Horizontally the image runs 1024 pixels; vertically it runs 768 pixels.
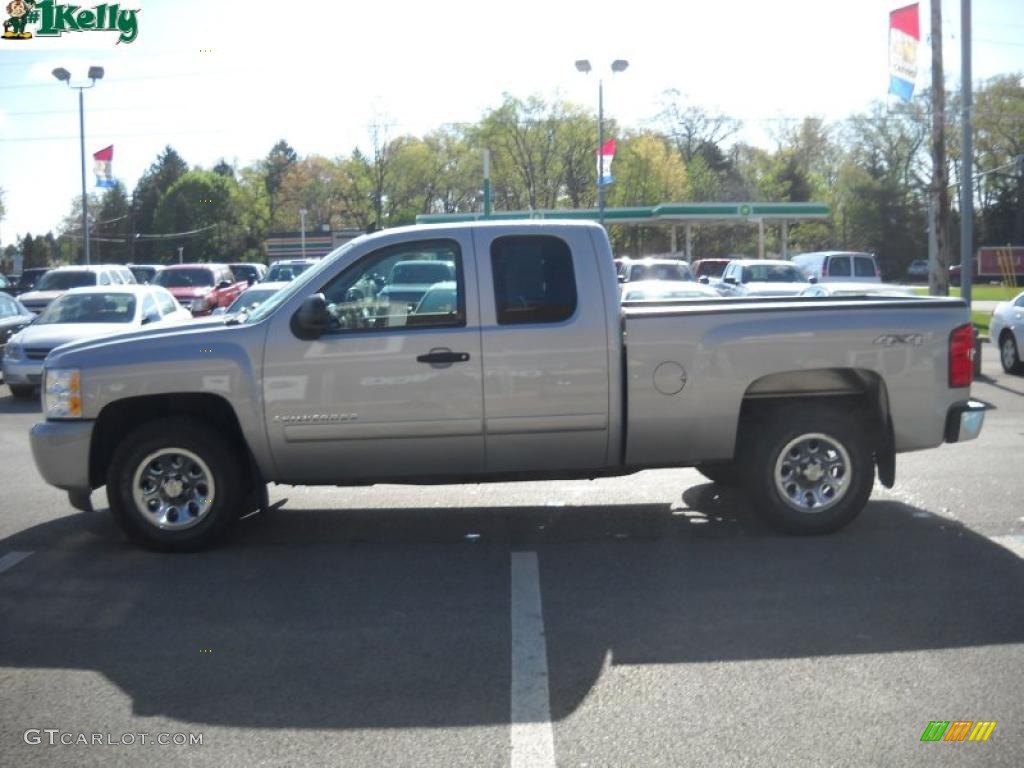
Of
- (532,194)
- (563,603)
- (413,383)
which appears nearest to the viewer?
(563,603)

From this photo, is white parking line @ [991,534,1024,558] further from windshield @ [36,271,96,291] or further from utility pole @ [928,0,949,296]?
windshield @ [36,271,96,291]

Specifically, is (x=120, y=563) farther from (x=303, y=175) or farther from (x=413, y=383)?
(x=303, y=175)

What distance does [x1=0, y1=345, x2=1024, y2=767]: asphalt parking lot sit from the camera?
4461mm

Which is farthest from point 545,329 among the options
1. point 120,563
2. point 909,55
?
point 909,55

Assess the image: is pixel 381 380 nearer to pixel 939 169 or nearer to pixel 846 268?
pixel 939 169

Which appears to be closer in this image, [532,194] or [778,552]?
[778,552]

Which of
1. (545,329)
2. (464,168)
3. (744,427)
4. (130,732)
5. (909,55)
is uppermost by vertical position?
(464,168)

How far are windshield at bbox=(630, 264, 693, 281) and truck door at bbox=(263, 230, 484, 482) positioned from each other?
1886 centimetres

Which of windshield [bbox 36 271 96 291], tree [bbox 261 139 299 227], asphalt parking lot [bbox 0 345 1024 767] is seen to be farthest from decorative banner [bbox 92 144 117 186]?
tree [bbox 261 139 299 227]

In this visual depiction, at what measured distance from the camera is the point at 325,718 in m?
4.68

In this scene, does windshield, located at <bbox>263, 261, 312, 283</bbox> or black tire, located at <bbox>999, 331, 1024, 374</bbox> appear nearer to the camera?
black tire, located at <bbox>999, 331, 1024, 374</bbox>

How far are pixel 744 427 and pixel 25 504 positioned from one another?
572 cm

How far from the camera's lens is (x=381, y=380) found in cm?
718

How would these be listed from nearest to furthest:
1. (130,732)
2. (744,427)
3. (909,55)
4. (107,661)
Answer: (130,732)
(107,661)
(744,427)
(909,55)
